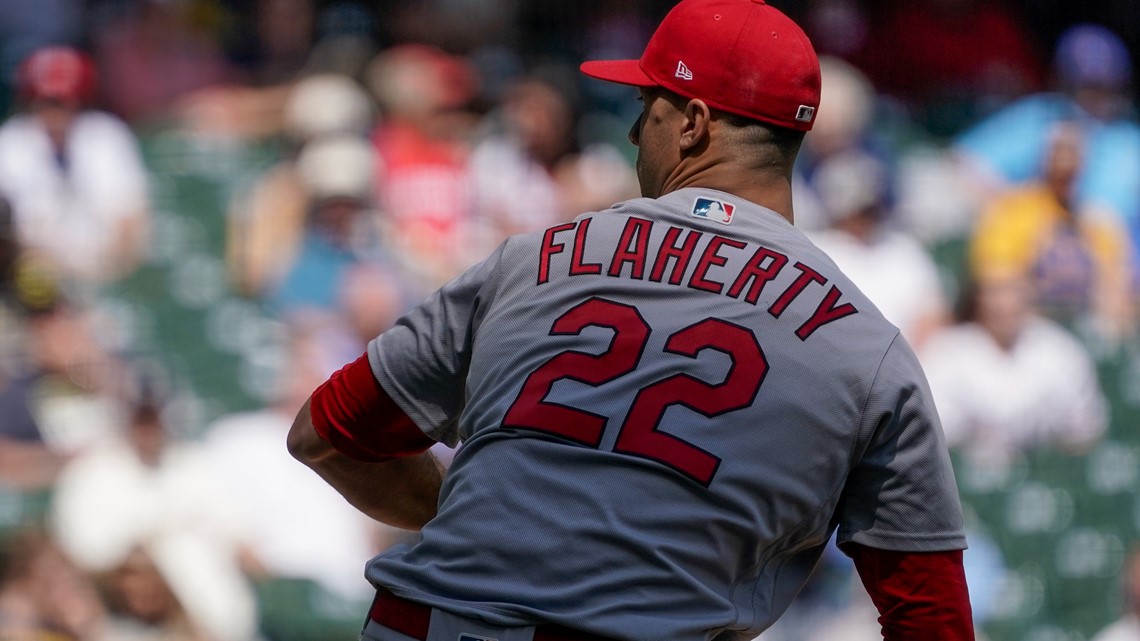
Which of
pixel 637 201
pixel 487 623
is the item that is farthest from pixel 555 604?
pixel 637 201

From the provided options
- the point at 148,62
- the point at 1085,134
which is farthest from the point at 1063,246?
the point at 148,62

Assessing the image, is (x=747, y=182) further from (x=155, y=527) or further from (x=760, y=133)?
(x=155, y=527)

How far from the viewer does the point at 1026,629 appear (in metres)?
5.55

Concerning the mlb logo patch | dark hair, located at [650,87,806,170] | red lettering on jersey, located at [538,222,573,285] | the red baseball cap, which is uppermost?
the red baseball cap

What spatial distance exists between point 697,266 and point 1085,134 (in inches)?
230

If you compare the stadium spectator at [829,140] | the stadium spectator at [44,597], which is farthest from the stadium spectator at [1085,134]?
the stadium spectator at [44,597]

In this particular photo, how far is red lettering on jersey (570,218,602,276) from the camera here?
5.95 ft

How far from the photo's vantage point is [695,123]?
1.92 meters

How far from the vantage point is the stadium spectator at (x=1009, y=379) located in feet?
19.5

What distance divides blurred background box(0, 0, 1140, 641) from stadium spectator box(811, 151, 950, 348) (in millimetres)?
14

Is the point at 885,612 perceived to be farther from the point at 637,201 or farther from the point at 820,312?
the point at 637,201

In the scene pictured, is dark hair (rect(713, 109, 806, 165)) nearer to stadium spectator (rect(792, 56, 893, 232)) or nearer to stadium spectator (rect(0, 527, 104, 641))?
stadium spectator (rect(0, 527, 104, 641))

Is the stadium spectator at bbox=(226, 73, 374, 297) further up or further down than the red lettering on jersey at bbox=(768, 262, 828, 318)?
further down

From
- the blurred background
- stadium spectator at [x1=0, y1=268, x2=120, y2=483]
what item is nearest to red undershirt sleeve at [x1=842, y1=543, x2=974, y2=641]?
the blurred background
